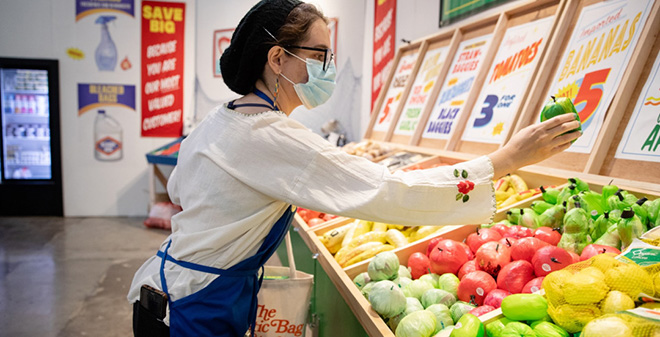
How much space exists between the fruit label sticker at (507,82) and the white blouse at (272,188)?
1698 mm

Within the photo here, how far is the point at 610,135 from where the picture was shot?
2.04 meters

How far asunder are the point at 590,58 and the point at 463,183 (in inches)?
64.4

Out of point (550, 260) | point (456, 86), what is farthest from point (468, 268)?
point (456, 86)

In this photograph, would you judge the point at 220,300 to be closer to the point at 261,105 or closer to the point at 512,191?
the point at 261,105

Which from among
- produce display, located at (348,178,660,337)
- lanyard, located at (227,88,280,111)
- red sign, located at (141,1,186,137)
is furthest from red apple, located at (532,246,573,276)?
red sign, located at (141,1,186,137)

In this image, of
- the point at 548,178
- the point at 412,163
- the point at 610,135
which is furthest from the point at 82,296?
the point at 610,135

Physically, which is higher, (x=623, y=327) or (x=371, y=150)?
(x=623, y=327)

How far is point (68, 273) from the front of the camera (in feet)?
14.8

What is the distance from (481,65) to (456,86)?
1.09 ft

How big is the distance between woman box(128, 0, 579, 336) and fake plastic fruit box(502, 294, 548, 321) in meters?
0.23

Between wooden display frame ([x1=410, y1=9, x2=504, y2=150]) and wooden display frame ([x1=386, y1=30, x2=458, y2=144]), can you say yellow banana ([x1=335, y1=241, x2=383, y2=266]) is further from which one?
wooden display frame ([x1=386, y1=30, x2=458, y2=144])

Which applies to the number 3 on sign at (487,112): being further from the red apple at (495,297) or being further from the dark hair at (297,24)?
the dark hair at (297,24)

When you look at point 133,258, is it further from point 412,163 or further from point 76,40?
point 76,40

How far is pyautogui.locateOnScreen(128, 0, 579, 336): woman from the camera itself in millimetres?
1171
